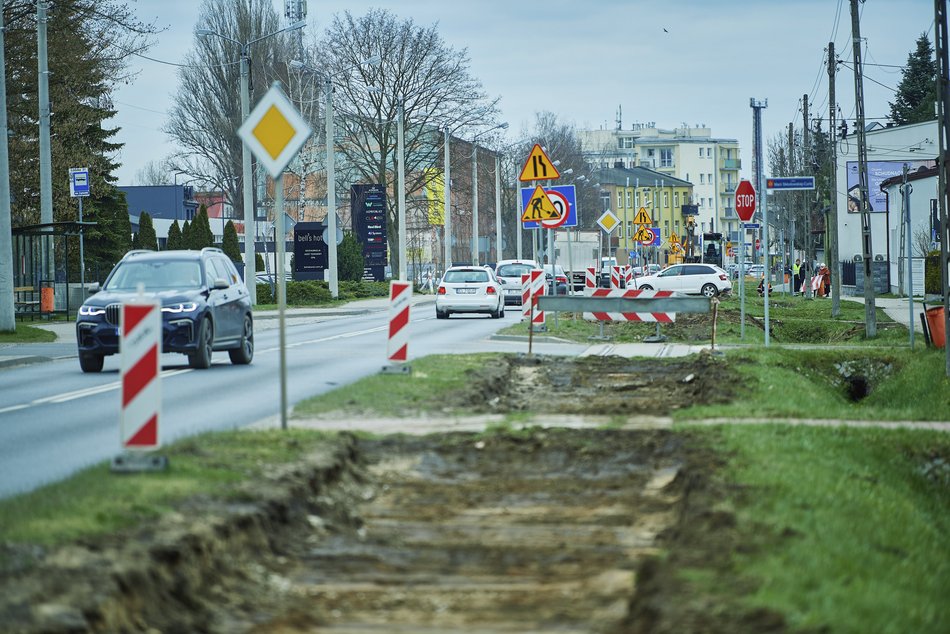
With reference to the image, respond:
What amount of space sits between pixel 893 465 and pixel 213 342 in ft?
41.2

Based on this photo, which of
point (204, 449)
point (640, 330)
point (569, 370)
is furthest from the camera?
point (640, 330)

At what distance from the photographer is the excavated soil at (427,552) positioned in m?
6.07

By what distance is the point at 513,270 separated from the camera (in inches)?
2042

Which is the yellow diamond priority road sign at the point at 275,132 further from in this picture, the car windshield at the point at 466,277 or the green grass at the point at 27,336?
the car windshield at the point at 466,277

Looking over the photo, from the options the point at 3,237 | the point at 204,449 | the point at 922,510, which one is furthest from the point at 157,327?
the point at 3,237

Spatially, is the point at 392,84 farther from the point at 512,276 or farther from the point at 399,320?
the point at 399,320

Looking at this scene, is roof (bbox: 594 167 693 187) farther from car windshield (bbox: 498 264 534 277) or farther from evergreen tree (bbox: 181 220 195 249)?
car windshield (bbox: 498 264 534 277)

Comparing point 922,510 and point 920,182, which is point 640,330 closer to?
point 922,510

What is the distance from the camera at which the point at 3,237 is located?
3036 cm

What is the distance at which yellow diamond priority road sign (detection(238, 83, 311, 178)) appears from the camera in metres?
11.8

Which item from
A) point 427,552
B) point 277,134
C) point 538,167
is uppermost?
point 538,167

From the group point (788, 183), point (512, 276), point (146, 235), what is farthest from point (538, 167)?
point (146, 235)

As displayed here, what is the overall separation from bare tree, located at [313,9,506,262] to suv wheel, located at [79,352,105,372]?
50988mm

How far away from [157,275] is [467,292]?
67.1ft
